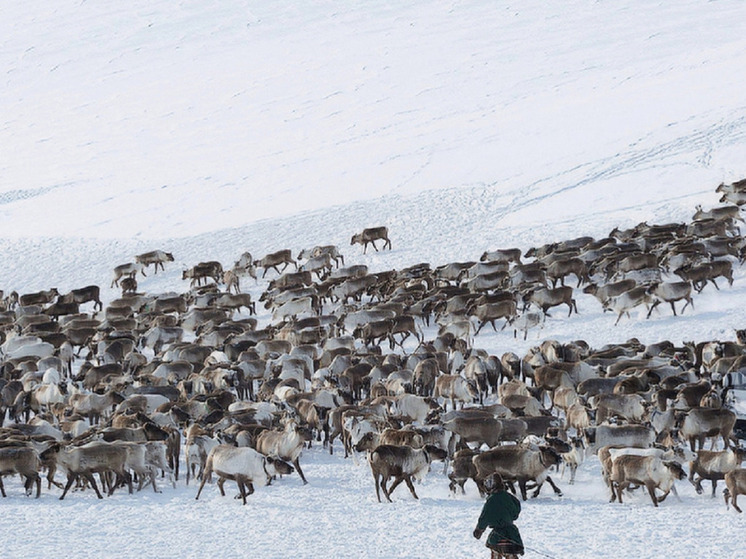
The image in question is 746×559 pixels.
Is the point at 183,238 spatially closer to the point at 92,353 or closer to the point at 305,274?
the point at 305,274

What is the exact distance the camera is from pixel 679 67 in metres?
48.2

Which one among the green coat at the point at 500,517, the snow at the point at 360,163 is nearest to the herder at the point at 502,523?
the green coat at the point at 500,517

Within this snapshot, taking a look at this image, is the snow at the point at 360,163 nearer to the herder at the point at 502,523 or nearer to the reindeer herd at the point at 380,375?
the reindeer herd at the point at 380,375

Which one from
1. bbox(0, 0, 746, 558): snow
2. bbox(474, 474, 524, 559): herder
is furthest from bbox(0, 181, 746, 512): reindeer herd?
bbox(474, 474, 524, 559): herder

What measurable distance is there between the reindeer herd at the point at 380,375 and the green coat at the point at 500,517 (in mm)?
3804

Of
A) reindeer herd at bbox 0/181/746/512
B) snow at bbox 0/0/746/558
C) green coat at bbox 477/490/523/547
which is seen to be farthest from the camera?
reindeer herd at bbox 0/181/746/512

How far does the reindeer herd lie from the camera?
1322cm

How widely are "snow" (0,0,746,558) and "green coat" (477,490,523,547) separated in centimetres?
211

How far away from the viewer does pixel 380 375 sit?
18266 mm

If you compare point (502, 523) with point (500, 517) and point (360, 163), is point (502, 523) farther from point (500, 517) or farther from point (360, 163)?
point (360, 163)

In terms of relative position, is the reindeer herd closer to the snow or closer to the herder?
the snow

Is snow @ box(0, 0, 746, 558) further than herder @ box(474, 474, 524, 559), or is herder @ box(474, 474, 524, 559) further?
snow @ box(0, 0, 746, 558)

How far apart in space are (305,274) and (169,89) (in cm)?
3809

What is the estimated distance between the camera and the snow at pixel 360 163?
39.1 feet
